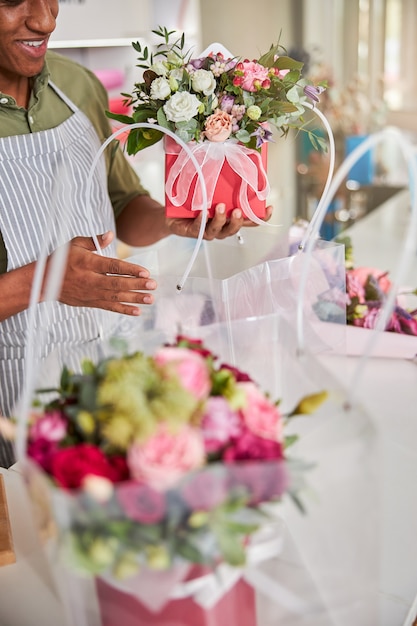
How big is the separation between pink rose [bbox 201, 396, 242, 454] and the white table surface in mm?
142

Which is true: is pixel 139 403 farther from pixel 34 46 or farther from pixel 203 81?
pixel 34 46

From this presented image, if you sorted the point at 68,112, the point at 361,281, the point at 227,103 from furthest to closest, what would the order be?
1. the point at 68,112
2. the point at 361,281
3. the point at 227,103

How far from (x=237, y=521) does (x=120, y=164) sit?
1.29 m

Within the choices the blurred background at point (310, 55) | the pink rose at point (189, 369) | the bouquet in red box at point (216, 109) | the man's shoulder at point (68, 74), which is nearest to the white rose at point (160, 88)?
the bouquet in red box at point (216, 109)

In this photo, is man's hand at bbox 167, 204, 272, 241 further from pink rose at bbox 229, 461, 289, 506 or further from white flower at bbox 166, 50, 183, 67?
pink rose at bbox 229, 461, 289, 506

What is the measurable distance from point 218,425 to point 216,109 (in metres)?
0.74

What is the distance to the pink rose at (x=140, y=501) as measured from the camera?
565 millimetres

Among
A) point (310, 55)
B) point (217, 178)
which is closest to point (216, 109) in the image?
point (217, 178)

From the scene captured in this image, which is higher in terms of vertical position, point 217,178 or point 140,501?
point 217,178

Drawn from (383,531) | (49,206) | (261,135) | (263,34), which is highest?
(263,34)

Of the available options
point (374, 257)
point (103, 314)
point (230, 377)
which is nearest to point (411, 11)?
point (374, 257)

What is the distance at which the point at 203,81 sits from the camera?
118 centimetres

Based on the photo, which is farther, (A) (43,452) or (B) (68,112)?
(B) (68,112)

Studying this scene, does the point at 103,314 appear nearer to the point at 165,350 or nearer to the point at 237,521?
the point at 165,350
